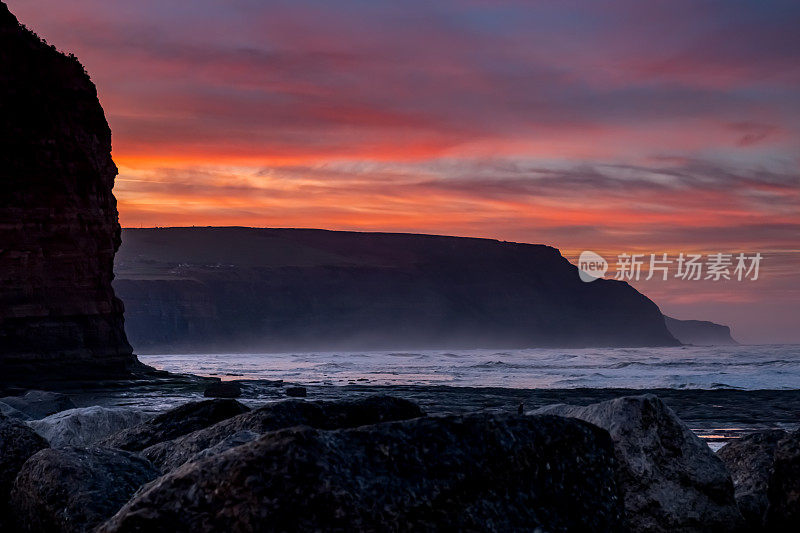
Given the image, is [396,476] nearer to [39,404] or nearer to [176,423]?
[176,423]

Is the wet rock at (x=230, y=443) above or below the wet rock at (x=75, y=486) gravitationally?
above

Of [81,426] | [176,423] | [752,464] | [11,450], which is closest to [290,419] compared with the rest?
[176,423]

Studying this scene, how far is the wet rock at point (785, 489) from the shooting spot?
20.2 feet

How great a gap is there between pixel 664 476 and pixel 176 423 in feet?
13.0

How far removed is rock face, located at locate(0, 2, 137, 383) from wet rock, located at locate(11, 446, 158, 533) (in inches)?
1134

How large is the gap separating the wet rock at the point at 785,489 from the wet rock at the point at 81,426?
275 inches

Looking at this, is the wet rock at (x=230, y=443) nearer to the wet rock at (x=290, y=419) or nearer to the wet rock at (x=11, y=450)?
the wet rock at (x=290, y=419)

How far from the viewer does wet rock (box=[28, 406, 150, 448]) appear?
10.3 m

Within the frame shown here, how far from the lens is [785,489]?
6.21m

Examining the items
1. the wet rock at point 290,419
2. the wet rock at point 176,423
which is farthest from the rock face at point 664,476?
the wet rock at point 176,423

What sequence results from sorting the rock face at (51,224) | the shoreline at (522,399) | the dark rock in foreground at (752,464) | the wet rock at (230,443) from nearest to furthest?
1. the wet rock at (230,443)
2. the dark rock in foreground at (752,464)
3. the shoreline at (522,399)
4. the rock face at (51,224)

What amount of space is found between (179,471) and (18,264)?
32646mm

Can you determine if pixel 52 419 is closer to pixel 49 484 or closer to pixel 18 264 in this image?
pixel 49 484

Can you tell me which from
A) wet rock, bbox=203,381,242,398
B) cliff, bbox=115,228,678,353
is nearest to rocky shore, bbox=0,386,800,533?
wet rock, bbox=203,381,242,398
